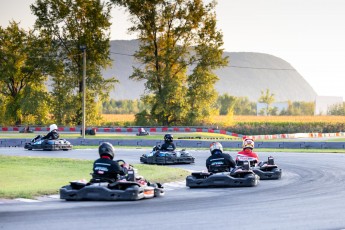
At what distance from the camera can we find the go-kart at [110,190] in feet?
49.2

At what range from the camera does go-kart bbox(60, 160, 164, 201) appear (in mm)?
14992

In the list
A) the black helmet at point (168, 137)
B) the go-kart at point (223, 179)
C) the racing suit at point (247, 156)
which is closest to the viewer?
the go-kart at point (223, 179)

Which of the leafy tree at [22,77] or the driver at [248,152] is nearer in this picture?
the driver at [248,152]

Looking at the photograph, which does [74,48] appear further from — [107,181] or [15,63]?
[107,181]

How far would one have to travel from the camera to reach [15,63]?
229 feet

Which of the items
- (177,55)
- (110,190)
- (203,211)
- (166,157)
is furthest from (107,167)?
(177,55)

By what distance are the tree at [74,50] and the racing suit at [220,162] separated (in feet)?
153

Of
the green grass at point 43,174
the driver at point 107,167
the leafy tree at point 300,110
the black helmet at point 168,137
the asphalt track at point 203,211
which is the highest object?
the leafy tree at point 300,110

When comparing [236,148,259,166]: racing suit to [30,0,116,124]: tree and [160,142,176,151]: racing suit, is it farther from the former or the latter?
[30,0,116,124]: tree

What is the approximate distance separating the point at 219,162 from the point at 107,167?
420 cm

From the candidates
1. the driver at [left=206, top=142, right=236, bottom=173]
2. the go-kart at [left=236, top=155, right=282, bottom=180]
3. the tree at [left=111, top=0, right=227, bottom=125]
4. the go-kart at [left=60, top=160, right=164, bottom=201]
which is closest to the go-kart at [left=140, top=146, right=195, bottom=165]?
the go-kart at [left=236, top=155, right=282, bottom=180]

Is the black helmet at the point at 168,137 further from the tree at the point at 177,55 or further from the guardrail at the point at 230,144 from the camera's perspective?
the tree at the point at 177,55

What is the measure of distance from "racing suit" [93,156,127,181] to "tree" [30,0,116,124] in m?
49.7

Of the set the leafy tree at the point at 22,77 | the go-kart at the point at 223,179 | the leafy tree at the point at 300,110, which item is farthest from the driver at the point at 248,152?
the leafy tree at the point at 300,110
